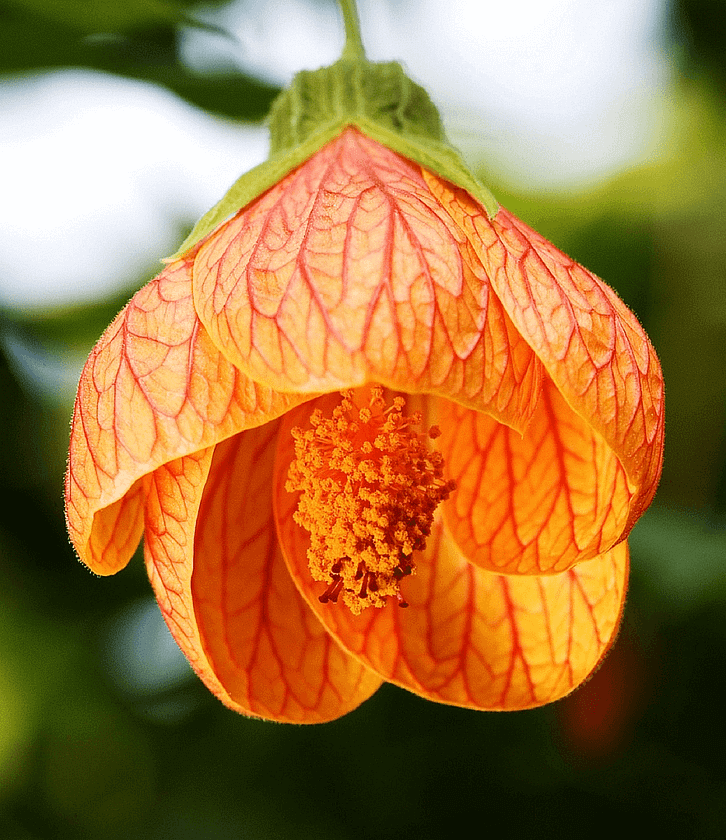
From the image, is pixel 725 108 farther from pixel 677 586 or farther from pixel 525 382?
pixel 525 382

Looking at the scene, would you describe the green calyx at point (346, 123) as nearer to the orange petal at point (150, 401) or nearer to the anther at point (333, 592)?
the orange petal at point (150, 401)

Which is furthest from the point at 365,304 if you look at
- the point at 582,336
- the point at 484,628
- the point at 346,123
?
the point at 484,628

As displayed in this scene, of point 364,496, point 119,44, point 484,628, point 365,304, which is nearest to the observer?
point 365,304

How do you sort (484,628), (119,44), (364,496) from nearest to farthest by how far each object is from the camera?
(364,496) < (484,628) < (119,44)

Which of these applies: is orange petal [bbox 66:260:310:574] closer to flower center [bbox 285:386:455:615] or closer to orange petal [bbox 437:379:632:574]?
flower center [bbox 285:386:455:615]

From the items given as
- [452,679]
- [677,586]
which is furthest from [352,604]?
[677,586]

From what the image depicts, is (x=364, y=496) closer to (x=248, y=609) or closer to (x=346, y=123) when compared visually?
(x=248, y=609)
